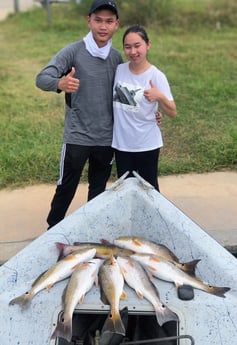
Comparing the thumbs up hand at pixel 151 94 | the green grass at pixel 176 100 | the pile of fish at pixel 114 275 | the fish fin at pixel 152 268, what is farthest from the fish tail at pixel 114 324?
→ the green grass at pixel 176 100

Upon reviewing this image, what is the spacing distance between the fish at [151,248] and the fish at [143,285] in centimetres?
17

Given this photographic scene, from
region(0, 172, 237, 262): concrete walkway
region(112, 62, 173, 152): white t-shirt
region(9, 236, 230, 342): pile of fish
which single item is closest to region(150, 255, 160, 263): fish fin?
region(9, 236, 230, 342): pile of fish

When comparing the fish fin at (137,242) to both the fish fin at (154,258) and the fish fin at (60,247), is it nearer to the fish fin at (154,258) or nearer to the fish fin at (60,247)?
the fish fin at (154,258)

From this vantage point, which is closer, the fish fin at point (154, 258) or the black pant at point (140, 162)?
the fish fin at point (154, 258)

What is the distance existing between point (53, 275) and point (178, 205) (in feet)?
7.77

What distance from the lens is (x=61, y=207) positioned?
4.21 meters

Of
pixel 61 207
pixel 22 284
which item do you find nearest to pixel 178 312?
pixel 22 284

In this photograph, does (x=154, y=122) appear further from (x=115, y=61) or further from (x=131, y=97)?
(x=115, y=61)

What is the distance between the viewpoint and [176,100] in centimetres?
796

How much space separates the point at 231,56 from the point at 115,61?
7.28 m

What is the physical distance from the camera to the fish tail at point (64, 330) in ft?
8.22

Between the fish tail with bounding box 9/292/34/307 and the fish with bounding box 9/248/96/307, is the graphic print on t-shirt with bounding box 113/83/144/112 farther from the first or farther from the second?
the fish tail with bounding box 9/292/34/307

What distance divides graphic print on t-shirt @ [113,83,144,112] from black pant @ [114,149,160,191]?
12.8 inches

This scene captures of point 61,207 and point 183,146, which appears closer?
point 61,207
